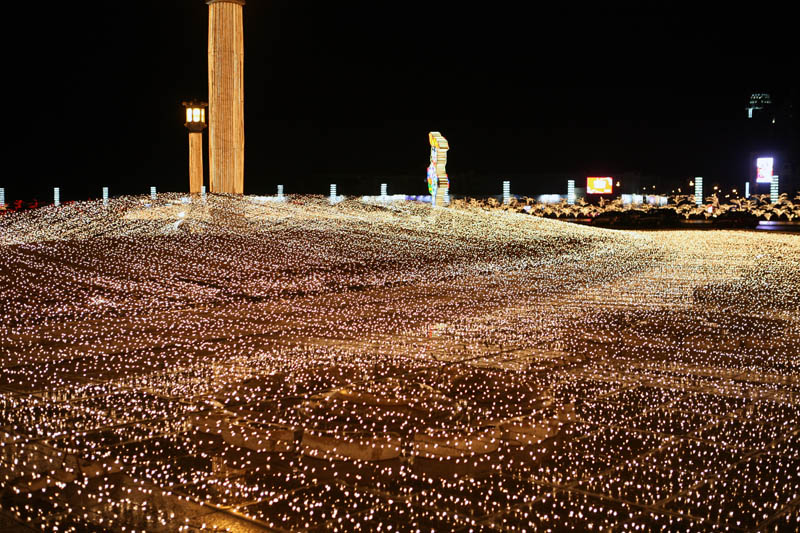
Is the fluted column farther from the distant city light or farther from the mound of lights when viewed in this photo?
the distant city light

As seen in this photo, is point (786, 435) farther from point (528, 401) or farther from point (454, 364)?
point (454, 364)

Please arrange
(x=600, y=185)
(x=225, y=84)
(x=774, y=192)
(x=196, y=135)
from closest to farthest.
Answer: (x=225, y=84) → (x=196, y=135) → (x=600, y=185) → (x=774, y=192)

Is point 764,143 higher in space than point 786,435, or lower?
higher

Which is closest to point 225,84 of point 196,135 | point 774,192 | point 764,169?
point 196,135

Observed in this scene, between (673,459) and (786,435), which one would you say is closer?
(673,459)

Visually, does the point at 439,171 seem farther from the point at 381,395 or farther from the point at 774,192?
the point at 774,192

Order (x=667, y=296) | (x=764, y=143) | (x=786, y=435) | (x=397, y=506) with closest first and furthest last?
1. (x=397, y=506)
2. (x=786, y=435)
3. (x=667, y=296)
4. (x=764, y=143)

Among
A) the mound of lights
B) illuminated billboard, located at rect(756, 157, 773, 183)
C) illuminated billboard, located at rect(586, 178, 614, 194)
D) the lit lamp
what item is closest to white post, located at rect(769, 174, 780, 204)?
illuminated billboard, located at rect(586, 178, 614, 194)

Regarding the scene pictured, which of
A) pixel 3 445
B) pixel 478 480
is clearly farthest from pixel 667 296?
pixel 3 445
